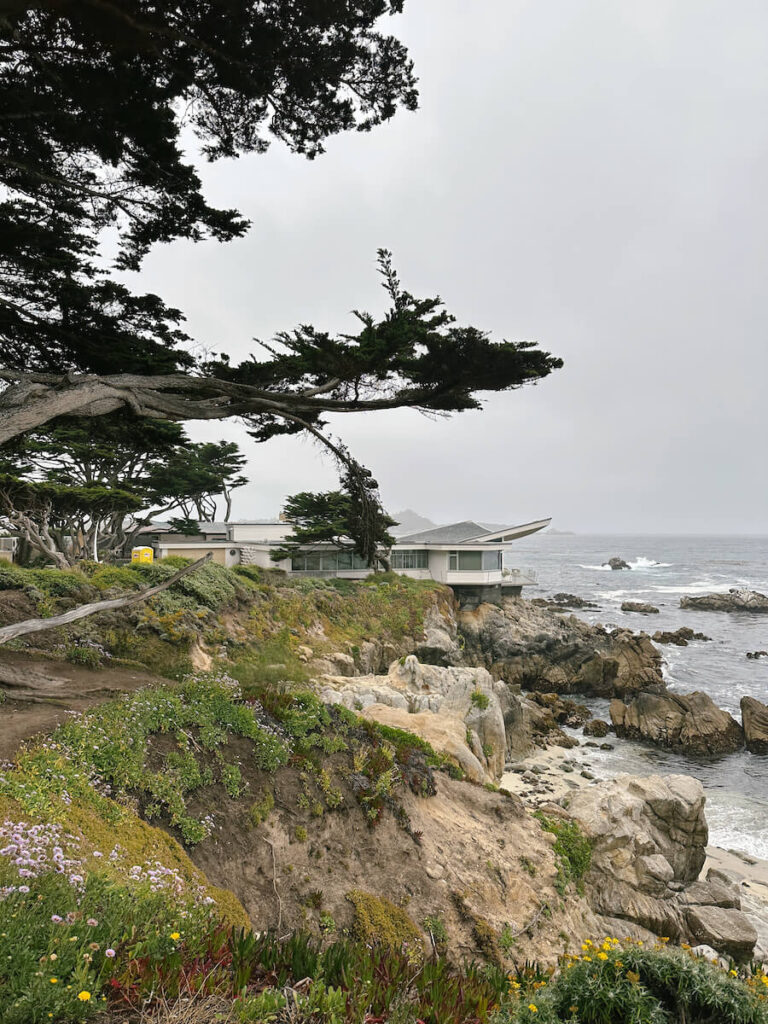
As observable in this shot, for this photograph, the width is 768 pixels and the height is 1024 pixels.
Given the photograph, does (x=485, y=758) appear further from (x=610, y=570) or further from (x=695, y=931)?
(x=610, y=570)

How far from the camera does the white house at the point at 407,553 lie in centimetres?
3300

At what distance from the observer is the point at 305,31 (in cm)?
469

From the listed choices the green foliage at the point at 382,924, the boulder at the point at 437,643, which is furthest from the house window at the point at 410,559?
the green foliage at the point at 382,924

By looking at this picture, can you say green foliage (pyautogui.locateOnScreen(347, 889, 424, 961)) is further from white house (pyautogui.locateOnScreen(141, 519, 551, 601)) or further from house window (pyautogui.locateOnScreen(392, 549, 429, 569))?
house window (pyautogui.locateOnScreen(392, 549, 429, 569))

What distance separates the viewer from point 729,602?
193 ft

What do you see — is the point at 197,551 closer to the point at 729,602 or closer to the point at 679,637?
the point at 679,637

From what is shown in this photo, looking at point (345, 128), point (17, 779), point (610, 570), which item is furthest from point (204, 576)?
point (610, 570)

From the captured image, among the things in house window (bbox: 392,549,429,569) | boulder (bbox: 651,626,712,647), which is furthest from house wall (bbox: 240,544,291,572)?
boulder (bbox: 651,626,712,647)

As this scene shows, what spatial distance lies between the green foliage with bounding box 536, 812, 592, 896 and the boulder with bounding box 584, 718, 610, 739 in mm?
14810

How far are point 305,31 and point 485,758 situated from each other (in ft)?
46.9

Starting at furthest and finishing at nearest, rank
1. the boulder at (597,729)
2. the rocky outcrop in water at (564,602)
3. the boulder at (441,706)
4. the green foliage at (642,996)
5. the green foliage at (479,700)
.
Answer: the rocky outcrop in water at (564,602)
the boulder at (597,729)
the green foliage at (479,700)
the boulder at (441,706)
the green foliage at (642,996)

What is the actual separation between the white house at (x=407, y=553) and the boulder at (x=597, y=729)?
13.5 metres

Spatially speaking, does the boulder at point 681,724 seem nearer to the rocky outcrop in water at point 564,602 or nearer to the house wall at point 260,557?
the house wall at point 260,557

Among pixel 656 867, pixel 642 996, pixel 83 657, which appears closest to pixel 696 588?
pixel 656 867
